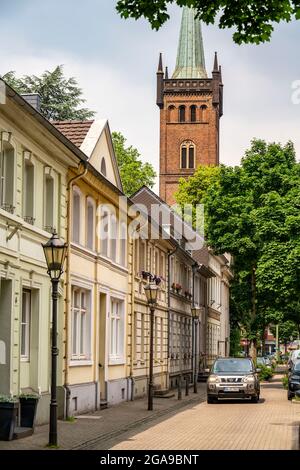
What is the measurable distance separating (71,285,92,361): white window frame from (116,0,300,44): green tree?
13787 millimetres

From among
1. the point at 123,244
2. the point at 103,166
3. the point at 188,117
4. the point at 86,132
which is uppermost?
the point at 188,117

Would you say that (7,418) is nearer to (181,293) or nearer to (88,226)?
(88,226)

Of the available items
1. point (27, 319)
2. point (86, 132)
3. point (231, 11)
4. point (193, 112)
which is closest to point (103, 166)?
point (86, 132)

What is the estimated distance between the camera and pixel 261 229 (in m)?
43.6

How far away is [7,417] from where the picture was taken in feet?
57.0

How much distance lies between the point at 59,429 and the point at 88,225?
825 centimetres

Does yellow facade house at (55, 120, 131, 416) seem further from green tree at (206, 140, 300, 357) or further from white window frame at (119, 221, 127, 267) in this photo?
green tree at (206, 140, 300, 357)

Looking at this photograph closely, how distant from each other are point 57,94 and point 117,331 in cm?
1957

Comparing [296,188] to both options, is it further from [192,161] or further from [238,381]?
[192,161]

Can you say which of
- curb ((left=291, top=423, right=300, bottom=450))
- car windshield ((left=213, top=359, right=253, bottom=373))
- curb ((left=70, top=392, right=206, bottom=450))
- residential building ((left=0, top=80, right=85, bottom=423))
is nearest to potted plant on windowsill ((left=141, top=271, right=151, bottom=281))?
car windshield ((left=213, top=359, right=253, bottom=373))

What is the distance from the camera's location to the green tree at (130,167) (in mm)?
63500

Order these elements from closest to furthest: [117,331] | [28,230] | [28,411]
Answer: [28,411] < [28,230] < [117,331]

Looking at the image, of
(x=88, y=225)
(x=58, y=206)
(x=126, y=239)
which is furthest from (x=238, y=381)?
(x=58, y=206)

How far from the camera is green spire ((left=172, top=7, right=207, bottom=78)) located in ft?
376
